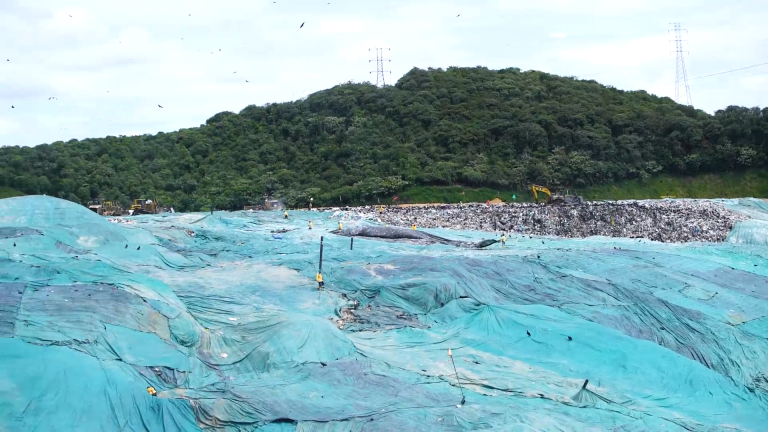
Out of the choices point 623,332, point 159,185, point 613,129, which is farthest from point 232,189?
point 623,332

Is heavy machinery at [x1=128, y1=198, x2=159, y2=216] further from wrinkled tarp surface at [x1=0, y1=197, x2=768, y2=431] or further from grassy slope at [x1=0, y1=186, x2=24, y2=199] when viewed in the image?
wrinkled tarp surface at [x1=0, y1=197, x2=768, y2=431]

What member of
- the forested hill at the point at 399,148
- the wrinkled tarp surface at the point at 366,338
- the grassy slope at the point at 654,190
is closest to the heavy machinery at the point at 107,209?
the forested hill at the point at 399,148

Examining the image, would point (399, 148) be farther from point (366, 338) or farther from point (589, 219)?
point (366, 338)

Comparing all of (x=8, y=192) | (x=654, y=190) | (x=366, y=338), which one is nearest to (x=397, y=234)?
(x=366, y=338)

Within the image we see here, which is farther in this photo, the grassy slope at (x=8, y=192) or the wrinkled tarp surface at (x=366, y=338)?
the grassy slope at (x=8, y=192)

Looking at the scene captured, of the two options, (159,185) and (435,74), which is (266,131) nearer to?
(159,185)

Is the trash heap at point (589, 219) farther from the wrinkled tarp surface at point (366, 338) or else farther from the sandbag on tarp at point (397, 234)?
the wrinkled tarp surface at point (366, 338)

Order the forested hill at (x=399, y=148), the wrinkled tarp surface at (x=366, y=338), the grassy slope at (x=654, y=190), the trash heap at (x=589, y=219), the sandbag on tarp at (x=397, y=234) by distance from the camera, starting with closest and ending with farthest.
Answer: the wrinkled tarp surface at (x=366, y=338), the sandbag on tarp at (x=397, y=234), the trash heap at (x=589, y=219), the grassy slope at (x=654, y=190), the forested hill at (x=399, y=148)
